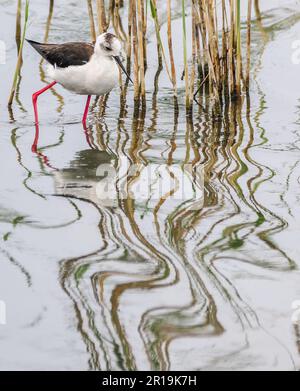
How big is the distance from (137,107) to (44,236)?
3191mm

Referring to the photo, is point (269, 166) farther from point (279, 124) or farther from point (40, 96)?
point (40, 96)

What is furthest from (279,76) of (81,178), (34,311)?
(34,311)

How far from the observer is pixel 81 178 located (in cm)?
639

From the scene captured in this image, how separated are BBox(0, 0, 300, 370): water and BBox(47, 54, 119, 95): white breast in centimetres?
37

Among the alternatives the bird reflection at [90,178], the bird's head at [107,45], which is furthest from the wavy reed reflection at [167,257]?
the bird's head at [107,45]

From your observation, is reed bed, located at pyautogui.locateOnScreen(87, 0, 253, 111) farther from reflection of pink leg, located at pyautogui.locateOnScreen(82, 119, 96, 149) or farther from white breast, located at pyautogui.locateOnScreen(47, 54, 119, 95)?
reflection of pink leg, located at pyautogui.locateOnScreen(82, 119, 96, 149)

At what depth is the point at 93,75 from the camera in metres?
7.50

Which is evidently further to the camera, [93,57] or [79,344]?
[93,57]

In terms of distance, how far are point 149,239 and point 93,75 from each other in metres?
2.70

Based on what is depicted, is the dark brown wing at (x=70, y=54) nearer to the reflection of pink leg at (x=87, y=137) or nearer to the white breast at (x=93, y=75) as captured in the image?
the white breast at (x=93, y=75)

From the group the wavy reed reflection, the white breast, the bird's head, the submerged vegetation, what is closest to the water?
the wavy reed reflection

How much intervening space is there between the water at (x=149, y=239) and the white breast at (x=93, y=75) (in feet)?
1.21

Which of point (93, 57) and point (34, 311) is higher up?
point (93, 57)
